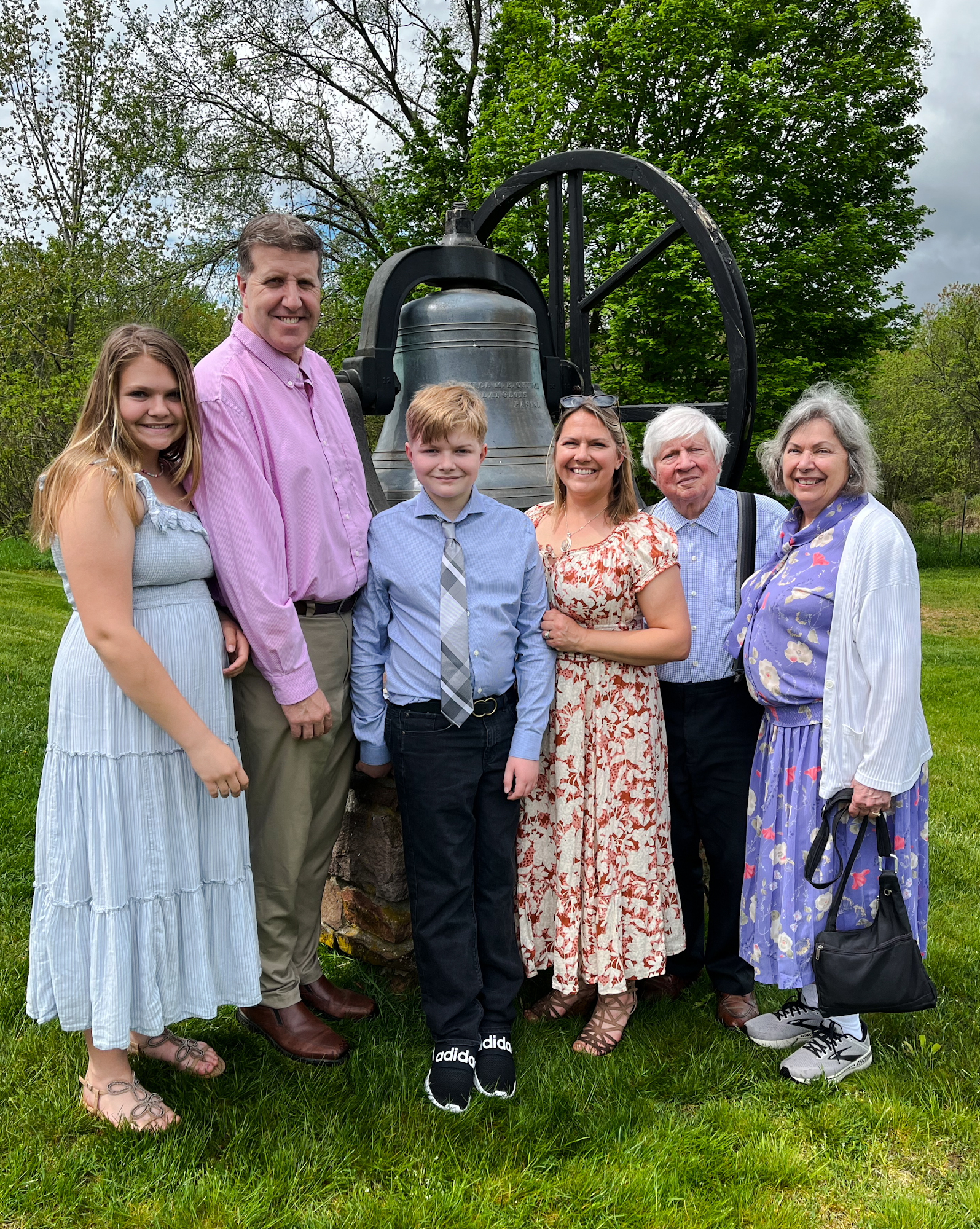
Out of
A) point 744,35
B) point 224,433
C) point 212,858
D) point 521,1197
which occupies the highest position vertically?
point 744,35

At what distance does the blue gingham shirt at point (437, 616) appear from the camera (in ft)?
8.16

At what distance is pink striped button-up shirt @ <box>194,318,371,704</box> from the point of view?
2318 mm

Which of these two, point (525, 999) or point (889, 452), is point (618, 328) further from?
point (889, 452)

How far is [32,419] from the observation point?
43.2ft

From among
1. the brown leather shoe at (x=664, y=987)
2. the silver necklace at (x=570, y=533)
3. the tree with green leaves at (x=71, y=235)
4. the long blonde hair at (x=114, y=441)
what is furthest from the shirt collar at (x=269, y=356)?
the tree with green leaves at (x=71, y=235)

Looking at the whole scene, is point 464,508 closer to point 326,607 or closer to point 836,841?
point 326,607

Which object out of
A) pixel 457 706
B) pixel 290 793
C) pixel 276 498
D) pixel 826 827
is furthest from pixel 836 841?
pixel 276 498

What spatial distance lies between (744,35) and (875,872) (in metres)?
14.2

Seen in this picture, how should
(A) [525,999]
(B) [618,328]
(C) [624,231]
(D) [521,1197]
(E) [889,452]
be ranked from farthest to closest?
(E) [889,452] → (B) [618,328] → (C) [624,231] → (A) [525,999] → (D) [521,1197]

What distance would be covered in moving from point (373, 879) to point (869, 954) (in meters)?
1.48

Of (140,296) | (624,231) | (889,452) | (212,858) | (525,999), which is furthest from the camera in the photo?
(889,452)

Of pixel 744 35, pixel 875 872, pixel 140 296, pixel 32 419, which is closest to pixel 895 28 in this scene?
pixel 744 35

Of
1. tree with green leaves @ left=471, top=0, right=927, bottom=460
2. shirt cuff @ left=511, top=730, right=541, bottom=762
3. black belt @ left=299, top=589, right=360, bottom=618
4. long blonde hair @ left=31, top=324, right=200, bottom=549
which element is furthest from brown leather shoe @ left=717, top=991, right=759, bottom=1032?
tree with green leaves @ left=471, top=0, right=927, bottom=460

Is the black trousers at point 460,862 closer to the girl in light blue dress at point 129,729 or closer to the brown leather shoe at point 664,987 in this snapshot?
the girl in light blue dress at point 129,729
